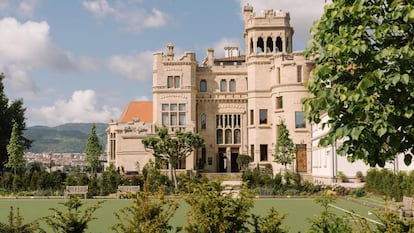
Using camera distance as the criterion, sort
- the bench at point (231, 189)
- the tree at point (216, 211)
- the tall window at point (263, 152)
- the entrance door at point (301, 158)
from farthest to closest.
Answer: the tall window at point (263, 152)
the entrance door at point (301, 158)
the bench at point (231, 189)
the tree at point (216, 211)

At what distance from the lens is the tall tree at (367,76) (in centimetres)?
718

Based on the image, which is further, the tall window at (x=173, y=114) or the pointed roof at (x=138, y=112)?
the pointed roof at (x=138, y=112)

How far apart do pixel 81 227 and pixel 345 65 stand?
5.67 m

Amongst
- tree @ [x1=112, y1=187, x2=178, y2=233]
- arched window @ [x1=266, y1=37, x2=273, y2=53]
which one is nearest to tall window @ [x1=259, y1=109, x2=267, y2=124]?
arched window @ [x1=266, y1=37, x2=273, y2=53]

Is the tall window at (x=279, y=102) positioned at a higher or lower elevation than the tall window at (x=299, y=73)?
A: lower

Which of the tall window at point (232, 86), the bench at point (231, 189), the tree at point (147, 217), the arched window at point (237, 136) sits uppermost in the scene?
the tall window at point (232, 86)

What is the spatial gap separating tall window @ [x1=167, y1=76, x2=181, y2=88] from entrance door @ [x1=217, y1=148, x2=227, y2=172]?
911cm

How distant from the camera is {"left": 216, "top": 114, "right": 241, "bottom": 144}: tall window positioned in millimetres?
65738

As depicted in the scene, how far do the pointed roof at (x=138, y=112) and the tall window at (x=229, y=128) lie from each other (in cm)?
812

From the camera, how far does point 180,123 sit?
63.2 metres

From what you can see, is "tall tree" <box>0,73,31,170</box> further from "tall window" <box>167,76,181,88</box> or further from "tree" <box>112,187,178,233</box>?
"tree" <box>112,187,178,233</box>

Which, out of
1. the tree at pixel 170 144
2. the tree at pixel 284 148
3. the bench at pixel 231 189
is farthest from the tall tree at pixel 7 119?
the bench at pixel 231 189

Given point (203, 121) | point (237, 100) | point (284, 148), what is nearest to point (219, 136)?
point (203, 121)

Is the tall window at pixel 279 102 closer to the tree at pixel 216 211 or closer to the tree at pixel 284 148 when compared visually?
the tree at pixel 284 148
